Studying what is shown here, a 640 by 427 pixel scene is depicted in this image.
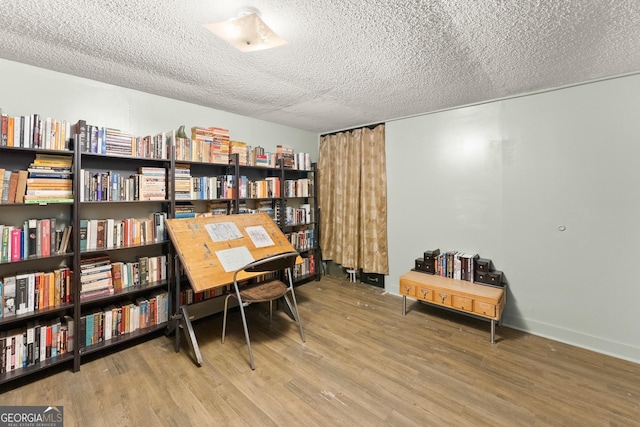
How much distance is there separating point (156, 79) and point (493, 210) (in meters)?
3.47

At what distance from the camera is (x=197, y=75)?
87.6 inches

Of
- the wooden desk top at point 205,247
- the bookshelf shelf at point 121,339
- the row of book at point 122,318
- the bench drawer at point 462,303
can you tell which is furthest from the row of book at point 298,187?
the bench drawer at point 462,303

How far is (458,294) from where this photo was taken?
2.57 m

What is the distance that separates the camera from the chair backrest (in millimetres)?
2090

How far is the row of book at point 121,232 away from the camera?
2143 mm

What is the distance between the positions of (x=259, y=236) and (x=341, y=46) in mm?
1817

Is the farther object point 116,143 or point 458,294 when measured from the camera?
point 458,294

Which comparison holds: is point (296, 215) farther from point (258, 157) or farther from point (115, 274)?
point (115, 274)

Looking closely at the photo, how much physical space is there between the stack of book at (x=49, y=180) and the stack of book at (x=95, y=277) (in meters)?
0.52

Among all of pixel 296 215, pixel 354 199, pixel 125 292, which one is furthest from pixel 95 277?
pixel 354 199

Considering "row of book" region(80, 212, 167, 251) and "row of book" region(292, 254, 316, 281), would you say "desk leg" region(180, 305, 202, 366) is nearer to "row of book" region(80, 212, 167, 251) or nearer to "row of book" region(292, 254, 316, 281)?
"row of book" region(80, 212, 167, 251)

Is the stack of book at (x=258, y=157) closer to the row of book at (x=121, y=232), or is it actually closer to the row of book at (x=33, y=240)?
the row of book at (x=121, y=232)

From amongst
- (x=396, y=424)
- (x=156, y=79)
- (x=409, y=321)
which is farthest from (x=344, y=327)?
(x=156, y=79)

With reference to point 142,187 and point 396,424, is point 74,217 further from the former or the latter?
point 396,424
